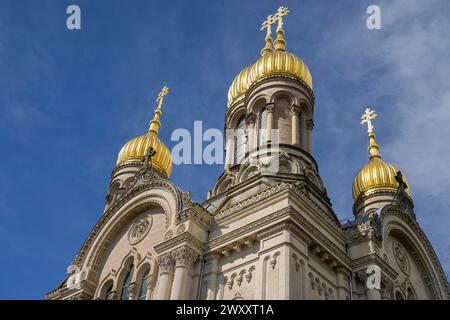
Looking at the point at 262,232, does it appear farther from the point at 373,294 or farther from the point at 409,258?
the point at 409,258

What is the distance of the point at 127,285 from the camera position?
63.9 ft

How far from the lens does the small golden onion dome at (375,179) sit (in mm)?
28578

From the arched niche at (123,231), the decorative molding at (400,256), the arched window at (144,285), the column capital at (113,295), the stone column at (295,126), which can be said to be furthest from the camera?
the stone column at (295,126)

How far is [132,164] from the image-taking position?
1241 inches

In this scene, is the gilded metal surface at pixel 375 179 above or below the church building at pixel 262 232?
above

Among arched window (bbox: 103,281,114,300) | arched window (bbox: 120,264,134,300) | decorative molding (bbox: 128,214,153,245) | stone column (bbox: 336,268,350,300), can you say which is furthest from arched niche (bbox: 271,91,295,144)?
arched window (bbox: 103,281,114,300)

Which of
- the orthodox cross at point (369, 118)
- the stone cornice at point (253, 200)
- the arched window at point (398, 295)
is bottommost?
the arched window at point (398, 295)

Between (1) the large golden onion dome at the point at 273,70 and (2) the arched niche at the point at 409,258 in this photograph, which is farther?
(1) the large golden onion dome at the point at 273,70

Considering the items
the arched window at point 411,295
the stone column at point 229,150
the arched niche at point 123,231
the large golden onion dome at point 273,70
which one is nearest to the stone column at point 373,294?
the arched window at point 411,295

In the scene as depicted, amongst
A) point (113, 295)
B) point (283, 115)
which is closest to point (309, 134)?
point (283, 115)

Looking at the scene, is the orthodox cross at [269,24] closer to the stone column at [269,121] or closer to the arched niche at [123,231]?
the stone column at [269,121]

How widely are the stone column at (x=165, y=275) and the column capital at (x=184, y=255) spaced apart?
26cm

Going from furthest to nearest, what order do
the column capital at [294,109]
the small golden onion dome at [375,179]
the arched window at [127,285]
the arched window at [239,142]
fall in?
the small golden onion dome at [375,179], the arched window at [239,142], the column capital at [294,109], the arched window at [127,285]
